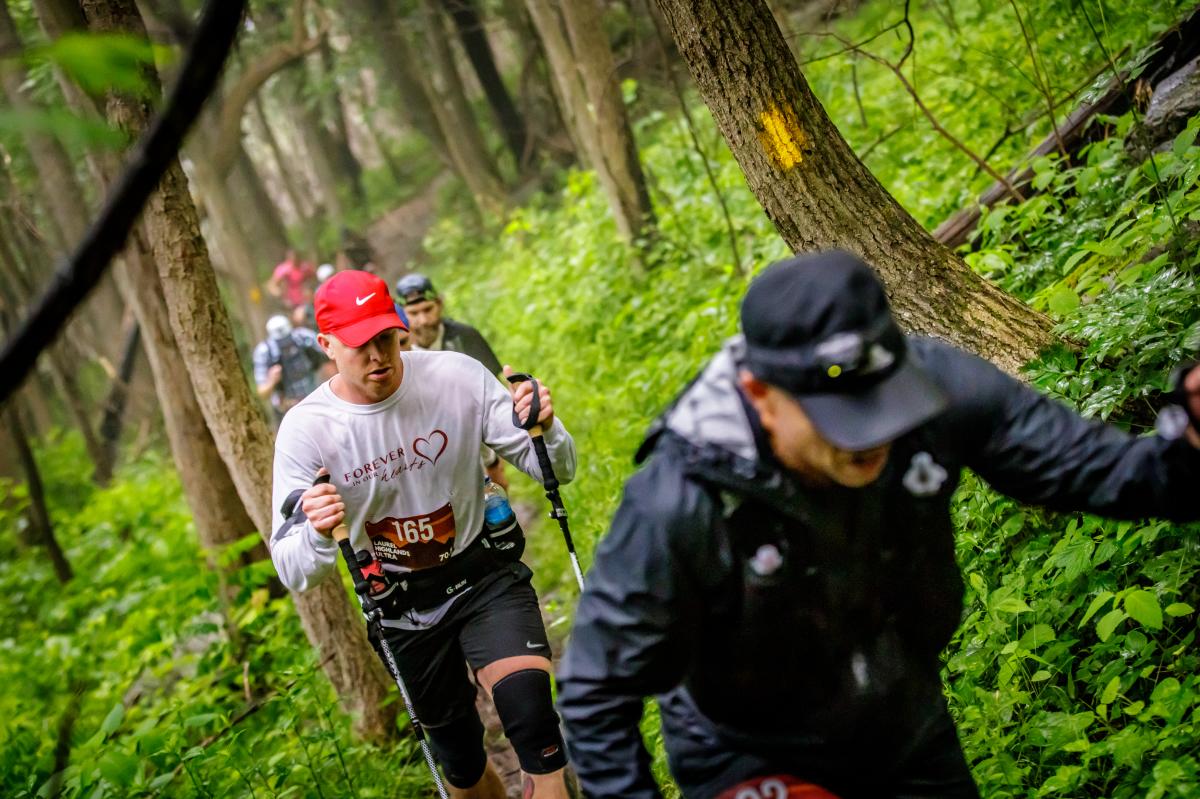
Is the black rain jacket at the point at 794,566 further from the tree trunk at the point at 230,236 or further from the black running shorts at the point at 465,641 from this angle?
the tree trunk at the point at 230,236

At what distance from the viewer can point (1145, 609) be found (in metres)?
3.44

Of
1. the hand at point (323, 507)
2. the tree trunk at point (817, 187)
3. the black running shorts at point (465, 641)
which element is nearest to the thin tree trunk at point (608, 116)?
the tree trunk at point (817, 187)

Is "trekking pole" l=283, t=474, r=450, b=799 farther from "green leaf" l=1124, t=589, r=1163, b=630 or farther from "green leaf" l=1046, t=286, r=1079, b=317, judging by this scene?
"green leaf" l=1046, t=286, r=1079, b=317

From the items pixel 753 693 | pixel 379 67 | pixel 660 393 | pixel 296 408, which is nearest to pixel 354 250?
pixel 379 67

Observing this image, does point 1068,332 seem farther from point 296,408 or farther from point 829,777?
point 296,408

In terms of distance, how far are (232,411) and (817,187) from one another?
13.1 ft

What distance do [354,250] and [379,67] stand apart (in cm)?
660

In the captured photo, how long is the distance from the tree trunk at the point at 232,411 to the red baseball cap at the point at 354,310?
2292 millimetres

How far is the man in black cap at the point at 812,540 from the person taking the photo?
2193mm

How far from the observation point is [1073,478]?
250cm

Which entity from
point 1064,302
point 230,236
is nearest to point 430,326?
point 1064,302

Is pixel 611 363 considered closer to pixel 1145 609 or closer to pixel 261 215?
pixel 1145 609

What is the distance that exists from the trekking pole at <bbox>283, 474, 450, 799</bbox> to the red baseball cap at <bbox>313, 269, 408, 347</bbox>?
0.63 meters

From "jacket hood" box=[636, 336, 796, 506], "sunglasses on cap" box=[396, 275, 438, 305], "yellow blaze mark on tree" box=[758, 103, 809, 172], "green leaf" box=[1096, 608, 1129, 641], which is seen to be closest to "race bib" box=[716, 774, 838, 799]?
"jacket hood" box=[636, 336, 796, 506]
